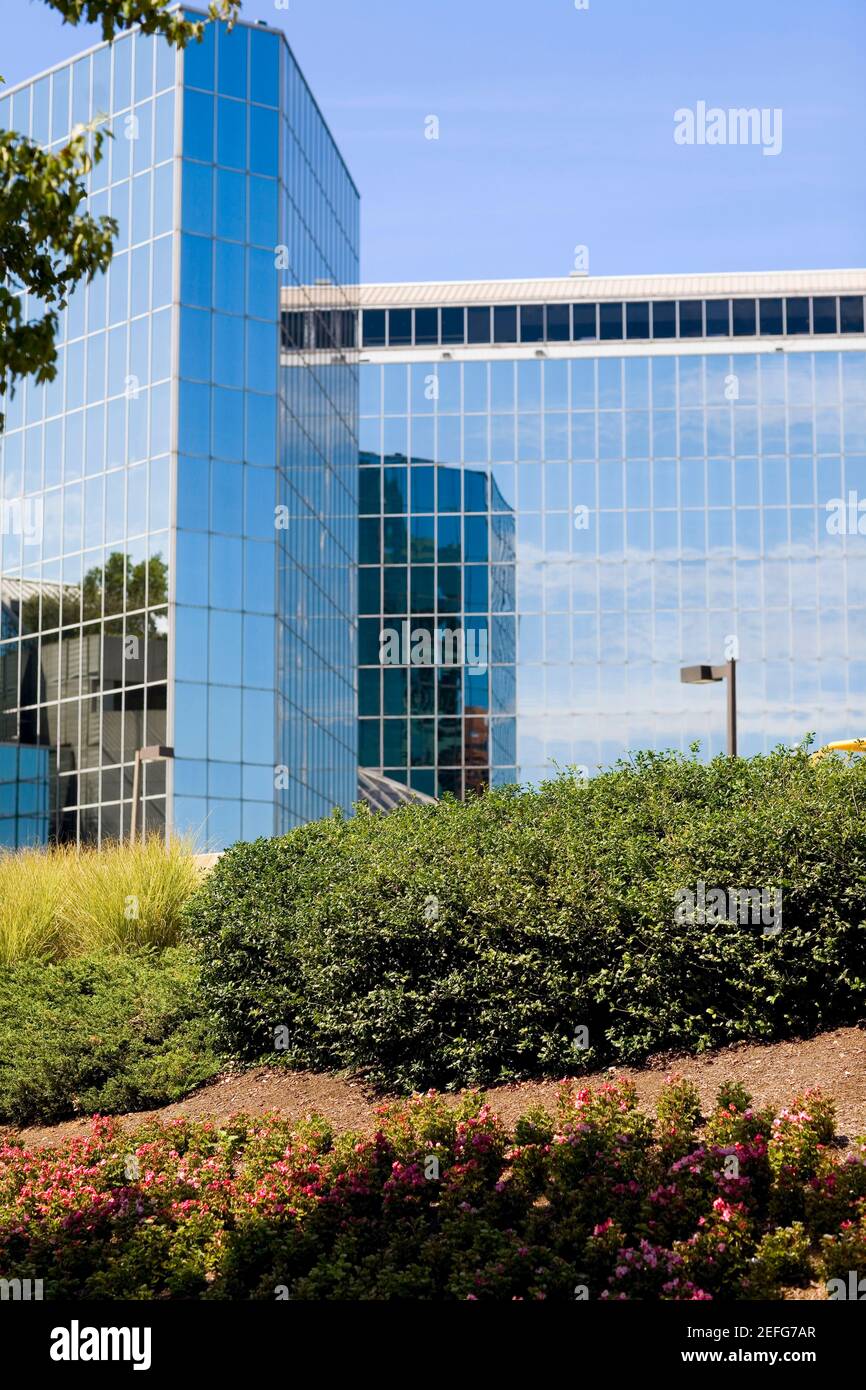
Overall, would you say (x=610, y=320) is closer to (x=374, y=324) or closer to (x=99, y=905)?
(x=374, y=324)

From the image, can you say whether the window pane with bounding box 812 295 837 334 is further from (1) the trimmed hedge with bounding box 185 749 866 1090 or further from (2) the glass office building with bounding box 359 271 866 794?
(1) the trimmed hedge with bounding box 185 749 866 1090

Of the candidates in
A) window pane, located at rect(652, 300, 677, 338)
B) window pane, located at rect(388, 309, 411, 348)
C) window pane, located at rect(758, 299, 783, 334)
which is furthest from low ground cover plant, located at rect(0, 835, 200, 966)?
window pane, located at rect(758, 299, 783, 334)

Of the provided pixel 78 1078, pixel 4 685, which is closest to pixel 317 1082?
pixel 78 1078

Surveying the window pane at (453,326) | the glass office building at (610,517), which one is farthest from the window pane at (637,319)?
the window pane at (453,326)

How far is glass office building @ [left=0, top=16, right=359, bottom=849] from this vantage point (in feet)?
140

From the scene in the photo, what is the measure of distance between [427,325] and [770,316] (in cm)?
1458

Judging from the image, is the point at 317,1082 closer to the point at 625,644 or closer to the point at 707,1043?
the point at 707,1043

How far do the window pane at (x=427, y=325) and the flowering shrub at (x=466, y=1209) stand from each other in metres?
62.0

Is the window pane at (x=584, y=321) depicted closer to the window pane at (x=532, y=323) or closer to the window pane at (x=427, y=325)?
the window pane at (x=532, y=323)

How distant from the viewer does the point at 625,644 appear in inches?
2586

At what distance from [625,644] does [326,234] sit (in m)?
21.9

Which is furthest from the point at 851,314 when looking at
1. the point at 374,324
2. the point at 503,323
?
the point at 374,324

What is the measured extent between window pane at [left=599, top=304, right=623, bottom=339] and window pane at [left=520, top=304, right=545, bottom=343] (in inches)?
98.4

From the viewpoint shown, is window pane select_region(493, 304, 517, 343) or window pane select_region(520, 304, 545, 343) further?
window pane select_region(493, 304, 517, 343)
